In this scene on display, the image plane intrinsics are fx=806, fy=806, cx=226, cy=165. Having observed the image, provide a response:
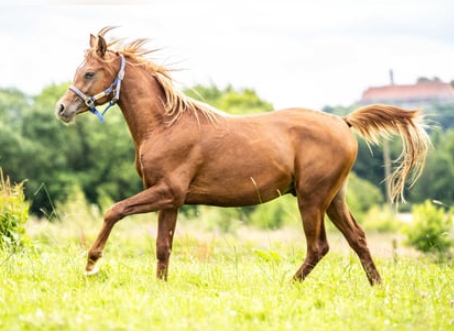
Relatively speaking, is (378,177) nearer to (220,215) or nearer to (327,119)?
(220,215)

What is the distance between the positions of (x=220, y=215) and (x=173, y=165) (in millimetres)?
29185

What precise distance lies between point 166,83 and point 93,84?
2.48 ft

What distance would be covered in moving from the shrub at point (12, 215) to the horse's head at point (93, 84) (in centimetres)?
251

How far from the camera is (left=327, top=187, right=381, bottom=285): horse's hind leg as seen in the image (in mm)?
8344

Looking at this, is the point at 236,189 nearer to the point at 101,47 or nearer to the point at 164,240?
the point at 164,240

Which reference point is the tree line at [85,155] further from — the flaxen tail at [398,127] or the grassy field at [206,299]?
the grassy field at [206,299]

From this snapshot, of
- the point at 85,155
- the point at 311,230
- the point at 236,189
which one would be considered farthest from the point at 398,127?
the point at 85,155

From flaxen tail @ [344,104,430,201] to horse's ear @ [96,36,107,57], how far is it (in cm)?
267

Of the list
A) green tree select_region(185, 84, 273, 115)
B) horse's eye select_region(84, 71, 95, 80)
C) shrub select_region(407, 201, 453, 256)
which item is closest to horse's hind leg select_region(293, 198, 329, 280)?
horse's eye select_region(84, 71, 95, 80)

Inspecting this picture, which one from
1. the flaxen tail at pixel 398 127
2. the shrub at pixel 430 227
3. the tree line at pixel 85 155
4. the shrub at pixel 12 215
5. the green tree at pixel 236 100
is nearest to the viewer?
the flaxen tail at pixel 398 127

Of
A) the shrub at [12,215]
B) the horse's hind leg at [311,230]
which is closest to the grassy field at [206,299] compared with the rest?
the horse's hind leg at [311,230]

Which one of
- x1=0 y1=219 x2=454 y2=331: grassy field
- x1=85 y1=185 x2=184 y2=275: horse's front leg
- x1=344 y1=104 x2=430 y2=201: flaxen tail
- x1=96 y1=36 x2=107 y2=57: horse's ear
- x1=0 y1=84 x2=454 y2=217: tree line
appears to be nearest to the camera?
x1=0 y1=219 x2=454 y2=331: grassy field

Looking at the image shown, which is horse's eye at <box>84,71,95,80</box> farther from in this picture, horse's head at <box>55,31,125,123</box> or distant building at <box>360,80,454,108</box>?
distant building at <box>360,80,454,108</box>

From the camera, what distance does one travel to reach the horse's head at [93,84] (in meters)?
7.90
